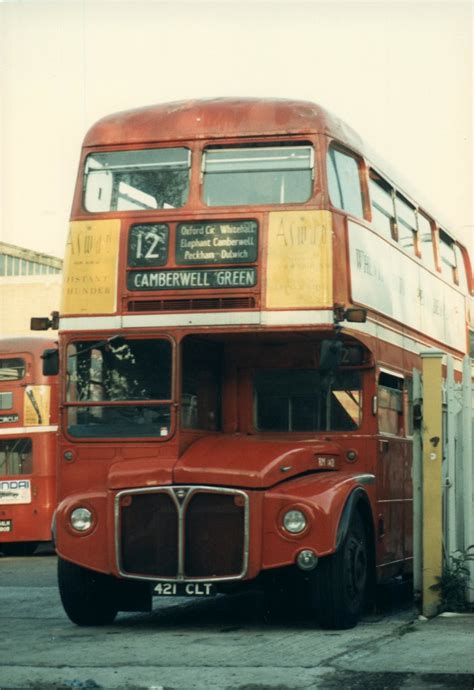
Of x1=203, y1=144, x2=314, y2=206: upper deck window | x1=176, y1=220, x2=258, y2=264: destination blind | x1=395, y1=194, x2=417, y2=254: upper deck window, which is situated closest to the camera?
x1=176, y1=220, x2=258, y2=264: destination blind

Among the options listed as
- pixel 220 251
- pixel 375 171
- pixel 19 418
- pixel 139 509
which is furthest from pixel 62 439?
pixel 19 418

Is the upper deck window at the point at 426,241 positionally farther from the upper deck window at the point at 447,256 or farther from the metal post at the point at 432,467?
the metal post at the point at 432,467

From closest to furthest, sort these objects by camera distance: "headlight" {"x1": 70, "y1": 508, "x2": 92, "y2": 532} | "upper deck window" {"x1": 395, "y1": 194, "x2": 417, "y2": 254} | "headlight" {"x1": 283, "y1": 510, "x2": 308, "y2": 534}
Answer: "headlight" {"x1": 283, "y1": 510, "x2": 308, "y2": 534} → "headlight" {"x1": 70, "y1": 508, "x2": 92, "y2": 532} → "upper deck window" {"x1": 395, "y1": 194, "x2": 417, "y2": 254}

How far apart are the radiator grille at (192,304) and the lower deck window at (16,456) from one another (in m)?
14.3

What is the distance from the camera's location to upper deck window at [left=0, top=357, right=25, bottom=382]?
26.1 meters

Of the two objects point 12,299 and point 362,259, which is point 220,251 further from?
point 12,299

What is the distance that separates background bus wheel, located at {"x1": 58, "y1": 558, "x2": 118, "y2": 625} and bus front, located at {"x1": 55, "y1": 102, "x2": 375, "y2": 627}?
0.05 ft

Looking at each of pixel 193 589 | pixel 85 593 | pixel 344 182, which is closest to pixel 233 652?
pixel 193 589

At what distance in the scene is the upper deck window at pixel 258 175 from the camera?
482 inches

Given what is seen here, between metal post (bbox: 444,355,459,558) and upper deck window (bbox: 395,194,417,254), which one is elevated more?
upper deck window (bbox: 395,194,417,254)

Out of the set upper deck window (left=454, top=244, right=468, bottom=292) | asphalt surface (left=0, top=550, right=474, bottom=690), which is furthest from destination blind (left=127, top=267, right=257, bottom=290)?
upper deck window (left=454, top=244, right=468, bottom=292)

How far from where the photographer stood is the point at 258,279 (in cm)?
1203

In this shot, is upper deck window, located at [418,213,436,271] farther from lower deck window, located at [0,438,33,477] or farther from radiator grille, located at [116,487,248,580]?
lower deck window, located at [0,438,33,477]

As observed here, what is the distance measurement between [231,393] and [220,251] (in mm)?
1399
